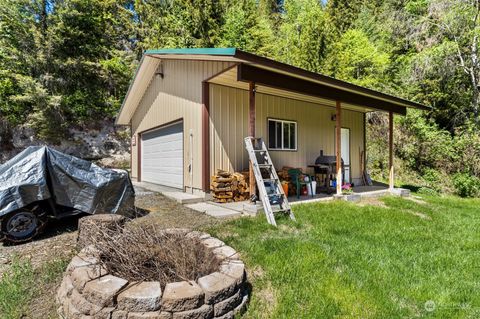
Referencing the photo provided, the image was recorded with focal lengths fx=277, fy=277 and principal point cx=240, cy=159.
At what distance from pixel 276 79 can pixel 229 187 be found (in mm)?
2592

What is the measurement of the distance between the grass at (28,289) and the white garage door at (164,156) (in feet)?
16.3

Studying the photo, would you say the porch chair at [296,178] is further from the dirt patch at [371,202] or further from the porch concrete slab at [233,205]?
the porch concrete slab at [233,205]

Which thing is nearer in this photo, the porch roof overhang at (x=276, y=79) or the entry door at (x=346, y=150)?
the porch roof overhang at (x=276, y=79)

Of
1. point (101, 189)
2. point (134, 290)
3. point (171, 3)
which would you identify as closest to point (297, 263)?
point (134, 290)

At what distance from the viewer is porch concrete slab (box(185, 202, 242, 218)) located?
5.12m

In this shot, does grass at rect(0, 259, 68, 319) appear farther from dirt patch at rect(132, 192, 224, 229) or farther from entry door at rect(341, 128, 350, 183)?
entry door at rect(341, 128, 350, 183)

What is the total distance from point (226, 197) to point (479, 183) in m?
10.3

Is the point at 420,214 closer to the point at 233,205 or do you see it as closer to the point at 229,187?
the point at 233,205

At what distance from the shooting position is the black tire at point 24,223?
3803 mm

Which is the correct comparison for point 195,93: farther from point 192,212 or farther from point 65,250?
point 65,250

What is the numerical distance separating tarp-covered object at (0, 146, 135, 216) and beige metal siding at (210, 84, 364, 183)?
2.46 metres

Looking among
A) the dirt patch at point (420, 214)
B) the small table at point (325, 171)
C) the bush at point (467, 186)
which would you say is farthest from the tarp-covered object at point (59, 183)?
the bush at point (467, 186)

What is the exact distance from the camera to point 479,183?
10.5 meters

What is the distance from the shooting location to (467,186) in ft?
34.1
